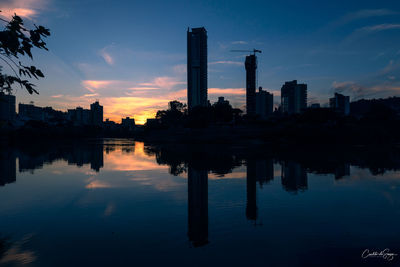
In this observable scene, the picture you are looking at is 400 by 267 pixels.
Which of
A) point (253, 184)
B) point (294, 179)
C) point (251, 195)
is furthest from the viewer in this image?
point (294, 179)

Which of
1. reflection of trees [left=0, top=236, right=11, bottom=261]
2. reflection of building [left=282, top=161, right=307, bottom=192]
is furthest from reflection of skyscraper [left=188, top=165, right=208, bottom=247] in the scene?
reflection of trees [left=0, top=236, right=11, bottom=261]

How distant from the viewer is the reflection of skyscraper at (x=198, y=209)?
11.5 meters

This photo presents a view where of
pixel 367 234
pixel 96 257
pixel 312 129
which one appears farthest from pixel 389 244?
pixel 312 129

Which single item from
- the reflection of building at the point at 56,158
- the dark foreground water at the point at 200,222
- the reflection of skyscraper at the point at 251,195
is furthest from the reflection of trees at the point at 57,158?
the reflection of skyscraper at the point at 251,195

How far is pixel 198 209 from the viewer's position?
15727 millimetres

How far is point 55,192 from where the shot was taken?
20.6 meters

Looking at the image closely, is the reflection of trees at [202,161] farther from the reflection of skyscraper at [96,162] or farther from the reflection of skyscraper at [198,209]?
the reflection of skyscraper at [96,162]

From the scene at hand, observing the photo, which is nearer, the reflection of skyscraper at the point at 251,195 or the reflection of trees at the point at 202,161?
the reflection of skyscraper at the point at 251,195

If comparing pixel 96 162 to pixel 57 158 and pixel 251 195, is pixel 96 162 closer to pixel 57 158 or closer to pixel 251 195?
pixel 57 158

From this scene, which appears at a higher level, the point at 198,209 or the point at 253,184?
the point at 253,184

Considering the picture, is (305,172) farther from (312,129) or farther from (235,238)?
(312,129)

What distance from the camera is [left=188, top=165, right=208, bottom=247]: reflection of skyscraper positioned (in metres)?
11.5

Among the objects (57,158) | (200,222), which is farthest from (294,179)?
(57,158)

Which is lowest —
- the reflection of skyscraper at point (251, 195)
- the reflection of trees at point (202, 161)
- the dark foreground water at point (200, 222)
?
the dark foreground water at point (200, 222)
